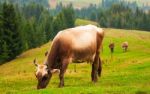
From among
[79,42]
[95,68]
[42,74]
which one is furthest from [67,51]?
[95,68]

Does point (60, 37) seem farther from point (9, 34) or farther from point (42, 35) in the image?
point (42, 35)

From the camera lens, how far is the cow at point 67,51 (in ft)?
69.8

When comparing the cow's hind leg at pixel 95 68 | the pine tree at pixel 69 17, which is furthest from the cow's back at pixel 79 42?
the pine tree at pixel 69 17

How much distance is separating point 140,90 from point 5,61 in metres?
74.0

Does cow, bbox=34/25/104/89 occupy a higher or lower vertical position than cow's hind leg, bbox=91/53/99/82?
higher

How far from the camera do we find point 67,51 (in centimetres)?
2212

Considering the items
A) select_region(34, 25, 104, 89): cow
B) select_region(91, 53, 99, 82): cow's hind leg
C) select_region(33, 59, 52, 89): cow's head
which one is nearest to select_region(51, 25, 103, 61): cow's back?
select_region(34, 25, 104, 89): cow

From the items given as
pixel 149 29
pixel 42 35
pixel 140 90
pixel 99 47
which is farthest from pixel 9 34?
pixel 149 29

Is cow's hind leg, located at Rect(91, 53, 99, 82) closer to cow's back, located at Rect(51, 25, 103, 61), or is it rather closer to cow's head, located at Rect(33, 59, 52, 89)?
cow's back, located at Rect(51, 25, 103, 61)

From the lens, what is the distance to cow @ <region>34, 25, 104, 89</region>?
21.3 meters

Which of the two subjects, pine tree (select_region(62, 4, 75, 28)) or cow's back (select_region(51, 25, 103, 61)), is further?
pine tree (select_region(62, 4, 75, 28))

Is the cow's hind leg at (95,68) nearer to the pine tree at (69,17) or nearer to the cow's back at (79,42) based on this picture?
the cow's back at (79,42)

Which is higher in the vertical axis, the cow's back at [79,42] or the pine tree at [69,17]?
the cow's back at [79,42]

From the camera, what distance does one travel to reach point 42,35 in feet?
465
